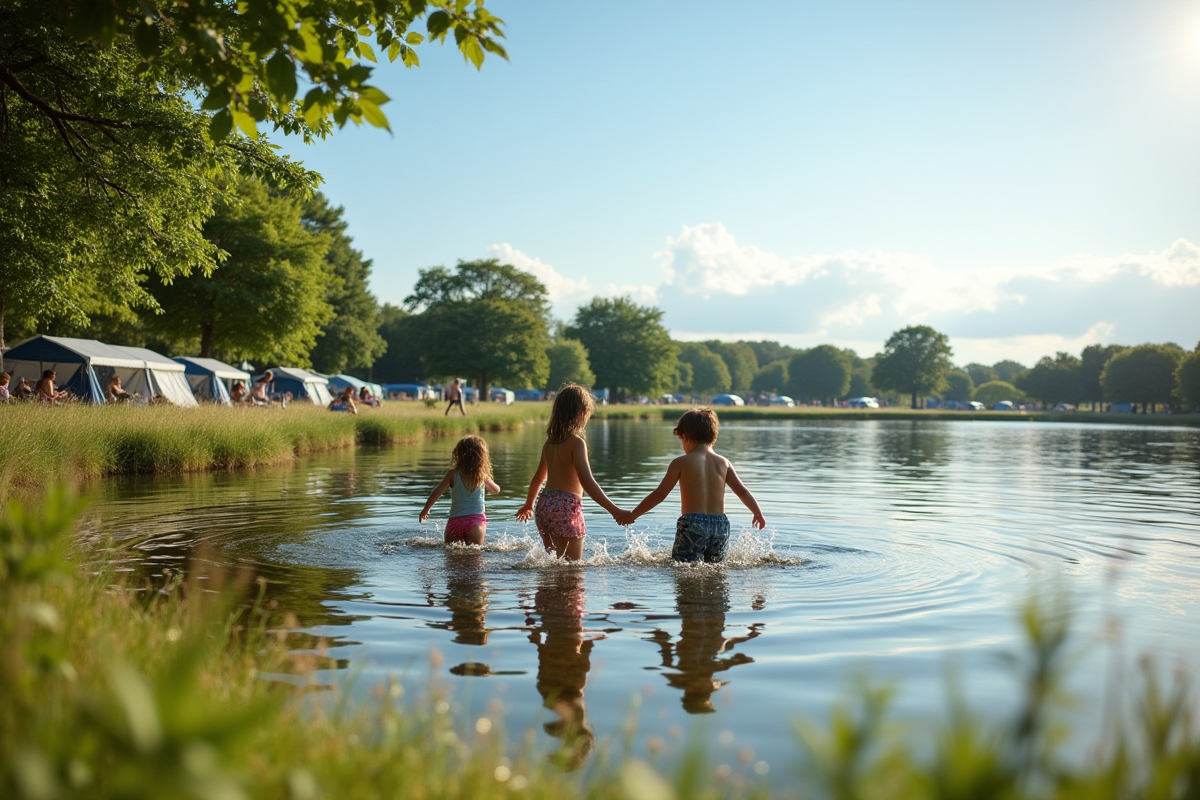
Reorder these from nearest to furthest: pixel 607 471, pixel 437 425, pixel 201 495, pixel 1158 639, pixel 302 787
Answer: pixel 302 787
pixel 1158 639
pixel 201 495
pixel 607 471
pixel 437 425

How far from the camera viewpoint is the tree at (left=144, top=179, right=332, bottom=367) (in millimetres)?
38219

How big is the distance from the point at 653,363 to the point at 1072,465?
75.0 metres

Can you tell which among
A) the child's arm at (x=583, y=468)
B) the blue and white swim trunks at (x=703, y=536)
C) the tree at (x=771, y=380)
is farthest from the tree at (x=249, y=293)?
the tree at (x=771, y=380)

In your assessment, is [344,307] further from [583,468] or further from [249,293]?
[583,468]

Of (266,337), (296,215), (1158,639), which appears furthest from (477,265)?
(1158,639)

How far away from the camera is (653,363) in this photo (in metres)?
101

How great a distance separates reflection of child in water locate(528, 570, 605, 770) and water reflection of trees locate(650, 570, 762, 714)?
1.82ft

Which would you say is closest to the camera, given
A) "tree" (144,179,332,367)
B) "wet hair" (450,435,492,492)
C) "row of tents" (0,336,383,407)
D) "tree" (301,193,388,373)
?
"wet hair" (450,435,492,492)

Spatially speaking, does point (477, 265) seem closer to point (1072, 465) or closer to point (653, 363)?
point (653, 363)

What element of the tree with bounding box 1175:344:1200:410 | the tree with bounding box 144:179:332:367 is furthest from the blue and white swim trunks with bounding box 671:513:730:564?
the tree with bounding box 1175:344:1200:410

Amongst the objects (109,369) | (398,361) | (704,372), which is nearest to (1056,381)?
(704,372)

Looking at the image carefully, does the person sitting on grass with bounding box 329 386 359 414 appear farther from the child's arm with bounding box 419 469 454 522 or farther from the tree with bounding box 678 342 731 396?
the tree with bounding box 678 342 731 396

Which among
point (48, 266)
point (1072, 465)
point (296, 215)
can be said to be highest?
point (296, 215)

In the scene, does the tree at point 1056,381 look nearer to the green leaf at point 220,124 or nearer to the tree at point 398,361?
the tree at point 398,361
